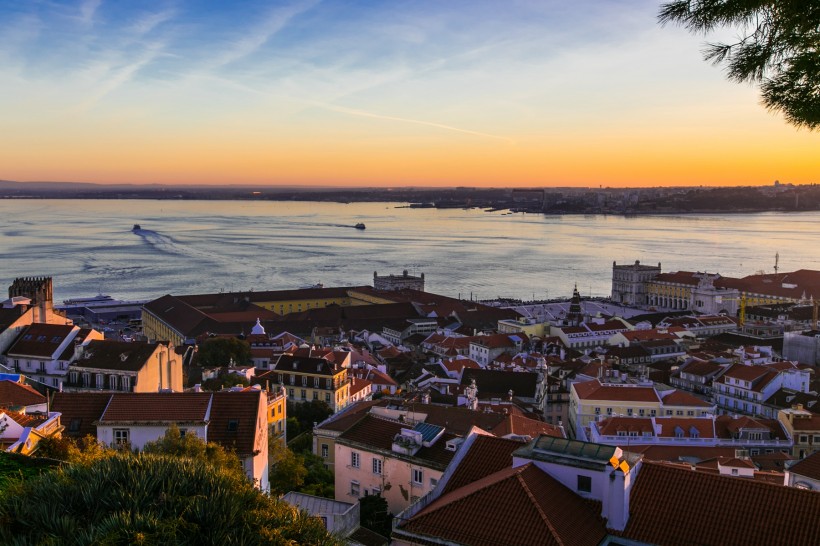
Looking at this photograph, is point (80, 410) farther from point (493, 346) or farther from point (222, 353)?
point (493, 346)

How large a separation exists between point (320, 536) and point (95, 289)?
160 feet

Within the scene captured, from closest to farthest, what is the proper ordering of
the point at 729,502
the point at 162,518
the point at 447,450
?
1. the point at 162,518
2. the point at 729,502
3. the point at 447,450

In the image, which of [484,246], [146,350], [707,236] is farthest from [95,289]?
[707,236]

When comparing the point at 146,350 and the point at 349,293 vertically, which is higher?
the point at 146,350

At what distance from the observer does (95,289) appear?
48938 millimetres

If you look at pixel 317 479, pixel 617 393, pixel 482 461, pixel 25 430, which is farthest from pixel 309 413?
pixel 482 461

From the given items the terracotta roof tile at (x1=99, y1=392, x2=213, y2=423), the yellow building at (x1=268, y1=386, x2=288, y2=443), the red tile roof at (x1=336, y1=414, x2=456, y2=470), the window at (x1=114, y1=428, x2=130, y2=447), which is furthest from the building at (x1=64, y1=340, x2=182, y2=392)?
the red tile roof at (x1=336, y1=414, x2=456, y2=470)

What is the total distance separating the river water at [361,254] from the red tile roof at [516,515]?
44.5m

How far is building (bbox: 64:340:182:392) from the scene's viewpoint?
42.4 feet

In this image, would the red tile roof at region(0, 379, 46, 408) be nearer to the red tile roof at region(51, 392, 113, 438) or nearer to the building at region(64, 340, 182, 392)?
the red tile roof at region(51, 392, 113, 438)

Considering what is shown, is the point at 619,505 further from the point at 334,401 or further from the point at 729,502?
the point at 334,401

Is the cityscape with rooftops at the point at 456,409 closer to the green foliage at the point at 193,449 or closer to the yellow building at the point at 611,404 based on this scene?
the yellow building at the point at 611,404

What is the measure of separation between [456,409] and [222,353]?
Result: 1066 cm

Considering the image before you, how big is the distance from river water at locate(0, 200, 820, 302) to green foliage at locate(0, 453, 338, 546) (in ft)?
147
